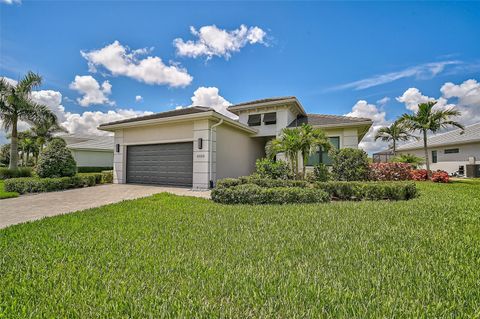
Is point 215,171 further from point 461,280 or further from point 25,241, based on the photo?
point 461,280

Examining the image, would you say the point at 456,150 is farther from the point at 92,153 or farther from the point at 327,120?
the point at 92,153

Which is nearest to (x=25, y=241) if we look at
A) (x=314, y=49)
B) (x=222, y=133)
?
(x=222, y=133)

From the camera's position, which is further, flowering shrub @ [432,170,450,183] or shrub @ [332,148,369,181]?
flowering shrub @ [432,170,450,183]

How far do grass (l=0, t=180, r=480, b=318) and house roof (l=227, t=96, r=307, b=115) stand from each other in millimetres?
10741

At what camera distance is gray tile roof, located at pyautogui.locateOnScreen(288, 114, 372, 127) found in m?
12.4

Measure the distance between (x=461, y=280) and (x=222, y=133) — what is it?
10498mm

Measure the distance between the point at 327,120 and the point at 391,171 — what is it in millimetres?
4723

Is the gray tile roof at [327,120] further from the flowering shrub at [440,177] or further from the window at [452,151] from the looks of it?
the window at [452,151]

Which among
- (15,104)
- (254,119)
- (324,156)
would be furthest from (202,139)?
(15,104)

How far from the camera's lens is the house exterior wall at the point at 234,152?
38.2ft

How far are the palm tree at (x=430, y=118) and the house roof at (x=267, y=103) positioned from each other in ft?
22.3

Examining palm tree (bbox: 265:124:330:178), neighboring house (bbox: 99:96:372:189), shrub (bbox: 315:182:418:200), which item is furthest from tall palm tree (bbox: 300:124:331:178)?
neighboring house (bbox: 99:96:372:189)

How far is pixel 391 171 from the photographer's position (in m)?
12.0

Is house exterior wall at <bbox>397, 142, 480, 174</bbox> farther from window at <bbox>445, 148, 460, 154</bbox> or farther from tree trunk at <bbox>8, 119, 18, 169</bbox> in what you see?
tree trunk at <bbox>8, 119, 18, 169</bbox>
